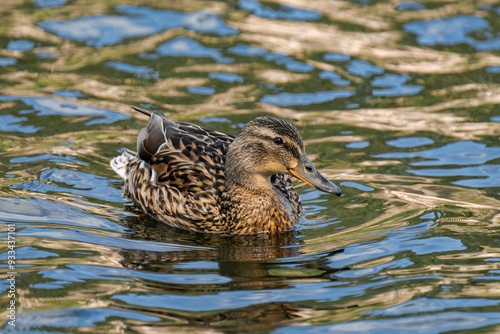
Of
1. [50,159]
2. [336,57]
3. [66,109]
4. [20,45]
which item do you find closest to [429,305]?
[50,159]

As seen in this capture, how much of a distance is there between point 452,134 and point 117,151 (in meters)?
4.67

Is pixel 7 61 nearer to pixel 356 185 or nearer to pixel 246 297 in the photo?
pixel 356 185

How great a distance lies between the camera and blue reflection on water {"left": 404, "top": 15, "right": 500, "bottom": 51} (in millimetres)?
15122

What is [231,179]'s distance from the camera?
354 inches

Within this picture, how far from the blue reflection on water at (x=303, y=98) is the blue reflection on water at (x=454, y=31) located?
301 centimetres

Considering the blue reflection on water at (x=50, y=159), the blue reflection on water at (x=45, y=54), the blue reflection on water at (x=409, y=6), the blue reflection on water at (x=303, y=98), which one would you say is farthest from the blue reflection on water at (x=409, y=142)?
the blue reflection on water at (x=45, y=54)

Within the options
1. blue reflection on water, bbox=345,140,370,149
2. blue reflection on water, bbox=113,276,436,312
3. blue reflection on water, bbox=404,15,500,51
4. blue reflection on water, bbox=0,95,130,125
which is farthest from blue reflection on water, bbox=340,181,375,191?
blue reflection on water, bbox=404,15,500,51

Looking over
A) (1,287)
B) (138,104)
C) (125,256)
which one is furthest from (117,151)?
(1,287)

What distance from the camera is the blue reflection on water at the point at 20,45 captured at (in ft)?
48.0

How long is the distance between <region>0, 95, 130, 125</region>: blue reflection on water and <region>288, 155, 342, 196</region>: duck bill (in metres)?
4.26

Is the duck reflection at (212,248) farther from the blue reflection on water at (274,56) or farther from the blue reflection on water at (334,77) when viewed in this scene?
the blue reflection on water at (274,56)

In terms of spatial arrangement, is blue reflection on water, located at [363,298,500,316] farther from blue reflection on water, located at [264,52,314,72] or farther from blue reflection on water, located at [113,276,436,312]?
blue reflection on water, located at [264,52,314,72]

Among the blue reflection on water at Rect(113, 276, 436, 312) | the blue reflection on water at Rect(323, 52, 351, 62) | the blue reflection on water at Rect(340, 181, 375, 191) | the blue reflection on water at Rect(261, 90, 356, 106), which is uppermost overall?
the blue reflection on water at Rect(323, 52, 351, 62)

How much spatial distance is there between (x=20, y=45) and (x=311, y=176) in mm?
8116
